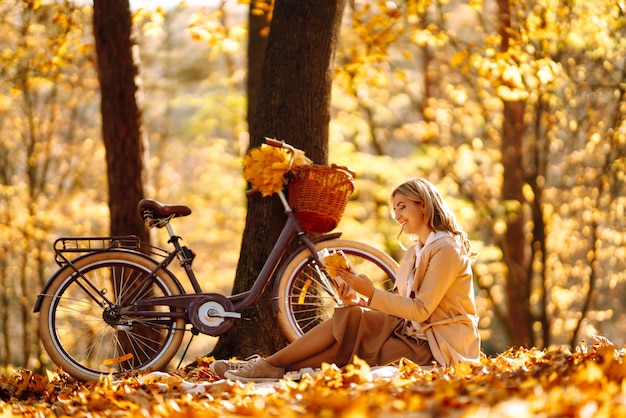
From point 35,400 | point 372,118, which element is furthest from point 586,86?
point 35,400

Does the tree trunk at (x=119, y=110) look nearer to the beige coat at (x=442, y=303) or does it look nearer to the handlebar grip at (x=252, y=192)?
the handlebar grip at (x=252, y=192)

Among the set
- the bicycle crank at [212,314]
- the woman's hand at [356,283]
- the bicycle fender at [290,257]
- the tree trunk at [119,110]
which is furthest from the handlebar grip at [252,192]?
the tree trunk at [119,110]

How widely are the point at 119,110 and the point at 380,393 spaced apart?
4360mm

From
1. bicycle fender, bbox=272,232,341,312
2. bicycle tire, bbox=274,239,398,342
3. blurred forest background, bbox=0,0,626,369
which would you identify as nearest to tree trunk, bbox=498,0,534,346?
blurred forest background, bbox=0,0,626,369

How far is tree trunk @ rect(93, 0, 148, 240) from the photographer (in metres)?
6.71

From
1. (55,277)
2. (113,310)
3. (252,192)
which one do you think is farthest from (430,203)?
(55,277)

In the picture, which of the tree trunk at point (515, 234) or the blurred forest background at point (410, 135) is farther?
the tree trunk at point (515, 234)

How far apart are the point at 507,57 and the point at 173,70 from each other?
11830 mm

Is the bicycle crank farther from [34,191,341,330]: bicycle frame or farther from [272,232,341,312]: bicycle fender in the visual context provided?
[272,232,341,312]: bicycle fender

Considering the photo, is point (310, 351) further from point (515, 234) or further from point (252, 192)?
point (515, 234)

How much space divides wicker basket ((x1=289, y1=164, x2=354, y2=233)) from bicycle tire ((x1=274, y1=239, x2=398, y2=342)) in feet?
0.61

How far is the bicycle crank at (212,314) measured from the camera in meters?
4.93

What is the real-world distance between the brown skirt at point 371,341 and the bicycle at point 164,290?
32.4 inches

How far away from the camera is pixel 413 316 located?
13.9 ft
